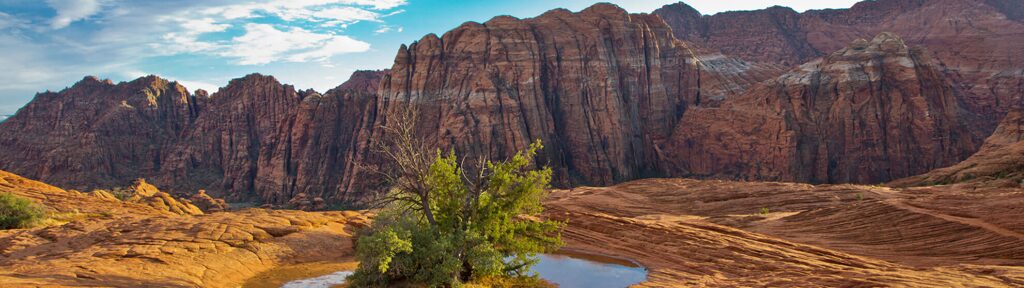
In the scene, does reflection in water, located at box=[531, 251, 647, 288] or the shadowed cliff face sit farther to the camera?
the shadowed cliff face

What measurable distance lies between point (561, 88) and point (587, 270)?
5571cm

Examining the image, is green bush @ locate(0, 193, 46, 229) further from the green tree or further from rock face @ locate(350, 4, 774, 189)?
rock face @ locate(350, 4, 774, 189)

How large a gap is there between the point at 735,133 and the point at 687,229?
4837 cm

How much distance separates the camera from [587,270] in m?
20.2

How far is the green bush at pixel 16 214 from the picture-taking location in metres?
26.3

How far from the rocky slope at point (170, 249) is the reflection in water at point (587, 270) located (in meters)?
8.54

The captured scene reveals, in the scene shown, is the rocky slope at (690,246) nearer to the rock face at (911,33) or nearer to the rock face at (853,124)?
the rock face at (853,124)

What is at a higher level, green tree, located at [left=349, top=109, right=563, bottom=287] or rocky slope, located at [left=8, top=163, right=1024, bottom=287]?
green tree, located at [left=349, top=109, right=563, bottom=287]

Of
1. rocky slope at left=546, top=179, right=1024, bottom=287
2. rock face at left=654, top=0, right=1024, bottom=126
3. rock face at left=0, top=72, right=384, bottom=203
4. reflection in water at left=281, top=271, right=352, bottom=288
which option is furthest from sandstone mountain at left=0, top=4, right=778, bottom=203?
reflection in water at left=281, top=271, right=352, bottom=288

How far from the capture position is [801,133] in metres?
65.2

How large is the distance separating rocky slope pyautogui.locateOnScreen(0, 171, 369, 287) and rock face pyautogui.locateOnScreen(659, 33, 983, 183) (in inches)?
1990

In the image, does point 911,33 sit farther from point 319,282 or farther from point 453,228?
point 319,282

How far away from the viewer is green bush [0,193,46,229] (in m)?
26.3

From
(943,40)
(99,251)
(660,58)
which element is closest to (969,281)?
(99,251)
